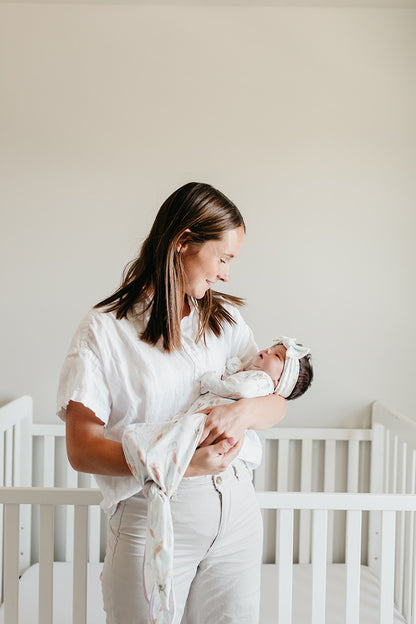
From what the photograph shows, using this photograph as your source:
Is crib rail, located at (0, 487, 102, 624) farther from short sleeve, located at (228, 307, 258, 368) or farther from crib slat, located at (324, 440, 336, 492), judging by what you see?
crib slat, located at (324, 440, 336, 492)

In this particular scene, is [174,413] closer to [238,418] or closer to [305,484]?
[238,418]

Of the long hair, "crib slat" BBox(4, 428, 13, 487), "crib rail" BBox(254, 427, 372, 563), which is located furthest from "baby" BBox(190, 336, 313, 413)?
"crib slat" BBox(4, 428, 13, 487)

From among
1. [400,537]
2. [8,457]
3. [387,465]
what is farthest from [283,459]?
[8,457]

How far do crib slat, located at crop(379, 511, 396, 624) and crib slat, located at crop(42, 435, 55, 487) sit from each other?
4.25ft

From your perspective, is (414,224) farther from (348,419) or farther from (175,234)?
(175,234)

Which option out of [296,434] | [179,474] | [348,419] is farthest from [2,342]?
[179,474]

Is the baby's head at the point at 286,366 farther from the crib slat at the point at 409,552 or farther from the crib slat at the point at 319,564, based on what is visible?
the crib slat at the point at 409,552

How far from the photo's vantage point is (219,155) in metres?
2.21

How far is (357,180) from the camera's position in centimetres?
223

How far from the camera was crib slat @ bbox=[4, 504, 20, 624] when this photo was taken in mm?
1248

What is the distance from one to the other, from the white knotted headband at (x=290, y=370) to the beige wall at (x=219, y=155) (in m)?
0.97

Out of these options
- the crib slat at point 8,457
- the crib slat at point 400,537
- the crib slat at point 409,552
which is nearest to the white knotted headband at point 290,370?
the crib slat at point 409,552

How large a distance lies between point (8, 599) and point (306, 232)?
152cm

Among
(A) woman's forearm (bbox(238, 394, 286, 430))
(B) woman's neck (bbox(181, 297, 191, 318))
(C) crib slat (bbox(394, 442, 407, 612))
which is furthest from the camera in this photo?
(C) crib slat (bbox(394, 442, 407, 612))
